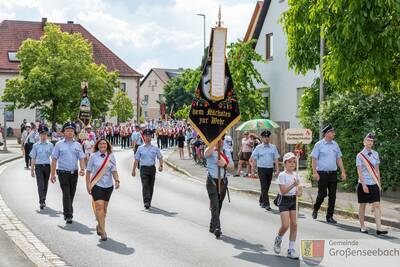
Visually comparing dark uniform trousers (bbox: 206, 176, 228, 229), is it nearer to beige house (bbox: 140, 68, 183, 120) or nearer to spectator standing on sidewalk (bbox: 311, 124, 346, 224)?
spectator standing on sidewalk (bbox: 311, 124, 346, 224)

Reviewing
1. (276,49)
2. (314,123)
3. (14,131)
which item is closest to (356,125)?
(314,123)

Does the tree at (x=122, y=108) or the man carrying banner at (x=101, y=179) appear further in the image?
the tree at (x=122, y=108)

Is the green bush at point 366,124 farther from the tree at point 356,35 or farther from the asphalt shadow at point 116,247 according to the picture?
the asphalt shadow at point 116,247

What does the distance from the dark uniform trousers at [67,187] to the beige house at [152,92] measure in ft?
348

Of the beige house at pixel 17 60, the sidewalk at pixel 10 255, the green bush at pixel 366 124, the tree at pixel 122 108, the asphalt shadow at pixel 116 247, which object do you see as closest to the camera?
the sidewalk at pixel 10 255

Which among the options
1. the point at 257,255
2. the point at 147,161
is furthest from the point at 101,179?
the point at 147,161

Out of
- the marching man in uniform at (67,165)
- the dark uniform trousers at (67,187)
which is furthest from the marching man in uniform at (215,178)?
the dark uniform trousers at (67,187)

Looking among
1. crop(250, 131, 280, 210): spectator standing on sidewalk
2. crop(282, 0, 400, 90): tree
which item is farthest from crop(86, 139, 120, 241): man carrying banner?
crop(282, 0, 400, 90): tree

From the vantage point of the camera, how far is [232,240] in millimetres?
10906

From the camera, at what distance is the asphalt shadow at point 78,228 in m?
11.6

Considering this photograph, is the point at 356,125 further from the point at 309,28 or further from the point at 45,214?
the point at 45,214

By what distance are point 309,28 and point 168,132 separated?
3022 centimetres

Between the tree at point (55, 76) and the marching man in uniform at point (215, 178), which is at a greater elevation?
the tree at point (55, 76)

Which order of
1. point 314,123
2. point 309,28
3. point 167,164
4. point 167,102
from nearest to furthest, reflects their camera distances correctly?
1. point 309,28
2. point 314,123
3. point 167,164
4. point 167,102
